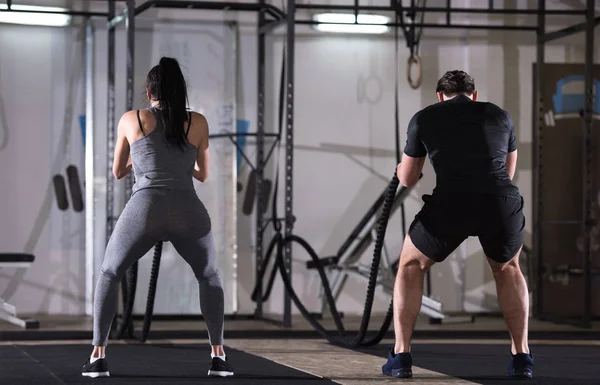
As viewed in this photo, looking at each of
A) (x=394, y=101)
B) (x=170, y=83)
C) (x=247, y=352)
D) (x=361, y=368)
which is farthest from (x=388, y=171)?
(x=170, y=83)

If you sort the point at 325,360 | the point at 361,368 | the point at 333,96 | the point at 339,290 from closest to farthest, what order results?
the point at 361,368 → the point at 325,360 → the point at 339,290 → the point at 333,96

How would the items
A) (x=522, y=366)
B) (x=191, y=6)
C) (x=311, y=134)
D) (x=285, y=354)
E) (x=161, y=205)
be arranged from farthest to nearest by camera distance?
(x=311, y=134) < (x=191, y=6) < (x=285, y=354) < (x=522, y=366) < (x=161, y=205)

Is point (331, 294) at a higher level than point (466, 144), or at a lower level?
lower

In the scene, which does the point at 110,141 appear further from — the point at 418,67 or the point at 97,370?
the point at 97,370

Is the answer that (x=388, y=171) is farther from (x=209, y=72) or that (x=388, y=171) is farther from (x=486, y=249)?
(x=486, y=249)

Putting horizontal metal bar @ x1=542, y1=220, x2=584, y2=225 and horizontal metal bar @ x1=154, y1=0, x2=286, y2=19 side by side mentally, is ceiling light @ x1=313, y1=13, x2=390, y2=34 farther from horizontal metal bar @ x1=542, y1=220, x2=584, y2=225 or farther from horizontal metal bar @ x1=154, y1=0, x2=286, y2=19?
horizontal metal bar @ x1=542, y1=220, x2=584, y2=225

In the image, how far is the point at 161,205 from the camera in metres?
4.11

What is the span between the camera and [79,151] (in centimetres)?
817

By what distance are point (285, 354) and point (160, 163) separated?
1752 millimetres

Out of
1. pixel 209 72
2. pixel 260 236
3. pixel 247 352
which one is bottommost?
pixel 247 352

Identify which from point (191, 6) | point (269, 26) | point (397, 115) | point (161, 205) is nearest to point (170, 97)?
point (161, 205)

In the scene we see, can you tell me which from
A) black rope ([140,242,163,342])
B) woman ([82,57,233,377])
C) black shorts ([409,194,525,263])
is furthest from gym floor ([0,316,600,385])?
black shorts ([409,194,525,263])

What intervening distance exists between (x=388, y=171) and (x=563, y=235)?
1.43 metres

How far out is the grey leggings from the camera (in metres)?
4.11
